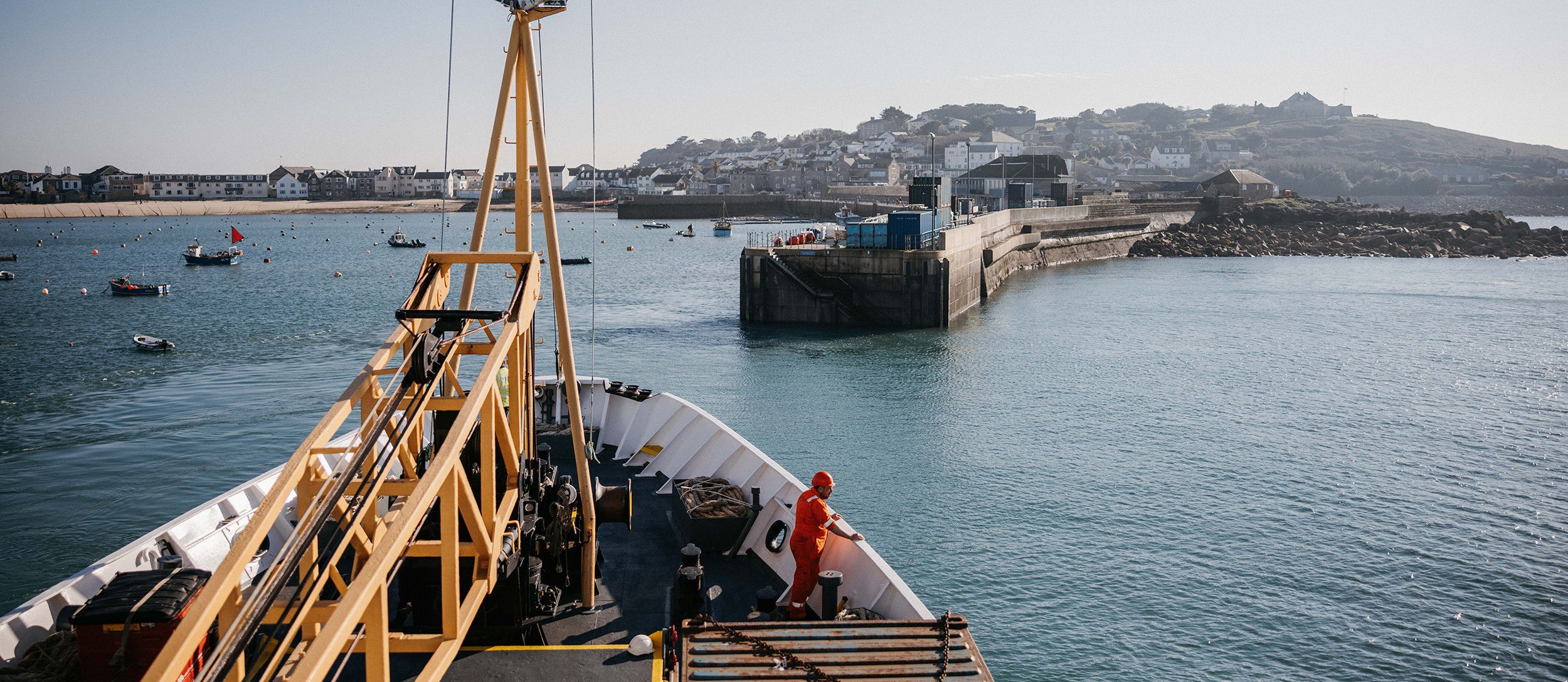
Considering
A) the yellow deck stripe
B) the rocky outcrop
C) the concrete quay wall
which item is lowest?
the yellow deck stripe

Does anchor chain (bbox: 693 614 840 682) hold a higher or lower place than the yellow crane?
lower

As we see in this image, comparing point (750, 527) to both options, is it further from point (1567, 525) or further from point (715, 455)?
point (1567, 525)

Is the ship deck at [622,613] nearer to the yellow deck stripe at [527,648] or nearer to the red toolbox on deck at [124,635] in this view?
A: the yellow deck stripe at [527,648]

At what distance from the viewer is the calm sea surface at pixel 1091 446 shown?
16.5m

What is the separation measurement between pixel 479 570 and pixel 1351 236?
11923 cm

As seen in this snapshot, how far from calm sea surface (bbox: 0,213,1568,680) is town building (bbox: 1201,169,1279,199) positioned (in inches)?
2789

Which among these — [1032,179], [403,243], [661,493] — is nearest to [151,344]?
[661,493]

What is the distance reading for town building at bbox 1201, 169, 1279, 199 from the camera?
129625 mm

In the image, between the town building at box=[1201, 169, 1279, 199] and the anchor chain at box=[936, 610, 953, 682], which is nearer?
the anchor chain at box=[936, 610, 953, 682]

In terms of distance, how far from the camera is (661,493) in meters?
14.7

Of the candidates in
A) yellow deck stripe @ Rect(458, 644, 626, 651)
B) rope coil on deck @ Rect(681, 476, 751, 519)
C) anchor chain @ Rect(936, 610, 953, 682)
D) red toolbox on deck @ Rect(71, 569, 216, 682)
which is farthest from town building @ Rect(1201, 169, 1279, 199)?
red toolbox on deck @ Rect(71, 569, 216, 682)

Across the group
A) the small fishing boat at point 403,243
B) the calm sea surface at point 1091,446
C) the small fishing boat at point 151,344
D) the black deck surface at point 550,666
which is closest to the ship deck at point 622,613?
the black deck surface at point 550,666

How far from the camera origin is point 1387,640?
51.7 ft

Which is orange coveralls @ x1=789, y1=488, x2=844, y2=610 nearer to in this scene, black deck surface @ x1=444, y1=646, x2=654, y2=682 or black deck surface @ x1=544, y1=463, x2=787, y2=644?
black deck surface @ x1=544, y1=463, x2=787, y2=644
